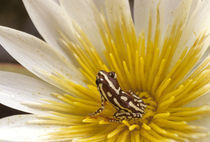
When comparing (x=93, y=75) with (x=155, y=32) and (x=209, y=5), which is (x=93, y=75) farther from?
(x=209, y=5)

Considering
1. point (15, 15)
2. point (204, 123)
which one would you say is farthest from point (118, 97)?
point (15, 15)

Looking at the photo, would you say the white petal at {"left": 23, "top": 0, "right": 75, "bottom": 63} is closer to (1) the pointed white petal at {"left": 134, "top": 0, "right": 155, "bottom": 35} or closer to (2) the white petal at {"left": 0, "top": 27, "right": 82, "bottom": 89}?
(2) the white petal at {"left": 0, "top": 27, "right": 82, "bottom": 89}

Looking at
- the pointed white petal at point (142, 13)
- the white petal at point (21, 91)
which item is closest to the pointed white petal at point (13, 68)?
the white petal at point (21, 91)

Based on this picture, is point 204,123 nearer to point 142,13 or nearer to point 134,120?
point 134,120

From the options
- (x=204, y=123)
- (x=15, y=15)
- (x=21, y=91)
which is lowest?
(x=204, y=123)

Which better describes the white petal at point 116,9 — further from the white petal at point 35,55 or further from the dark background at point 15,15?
the dark background at point 15,15
